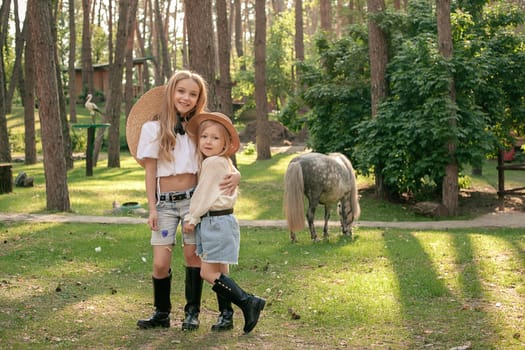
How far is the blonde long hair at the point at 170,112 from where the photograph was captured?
5676 millimetres

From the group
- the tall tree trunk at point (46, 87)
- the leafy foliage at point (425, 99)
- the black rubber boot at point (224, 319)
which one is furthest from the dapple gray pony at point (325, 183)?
the tall tree trunk at point (46, 87)

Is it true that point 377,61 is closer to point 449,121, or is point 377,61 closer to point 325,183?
Answer: point 449,121

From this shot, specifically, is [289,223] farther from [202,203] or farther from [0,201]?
[0,201]

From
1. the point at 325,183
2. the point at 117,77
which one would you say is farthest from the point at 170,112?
the point at 117,77

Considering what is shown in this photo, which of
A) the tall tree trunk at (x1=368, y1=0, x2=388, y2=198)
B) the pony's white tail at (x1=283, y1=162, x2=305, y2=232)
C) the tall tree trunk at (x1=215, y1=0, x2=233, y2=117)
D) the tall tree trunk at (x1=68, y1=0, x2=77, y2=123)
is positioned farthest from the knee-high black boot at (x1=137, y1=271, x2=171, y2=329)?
the tall tree trunk at (x1=68, y1=0, x2=77, y2=123)

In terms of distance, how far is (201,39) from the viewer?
14.4m

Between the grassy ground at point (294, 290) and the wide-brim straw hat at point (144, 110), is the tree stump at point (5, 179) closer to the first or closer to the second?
the grassy ground at point (294, 290)

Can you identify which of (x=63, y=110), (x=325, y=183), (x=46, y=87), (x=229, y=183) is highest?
(x=46, y=87)

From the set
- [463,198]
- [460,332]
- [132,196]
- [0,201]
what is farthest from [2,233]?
[463,198]

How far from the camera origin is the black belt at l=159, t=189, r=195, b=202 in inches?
227

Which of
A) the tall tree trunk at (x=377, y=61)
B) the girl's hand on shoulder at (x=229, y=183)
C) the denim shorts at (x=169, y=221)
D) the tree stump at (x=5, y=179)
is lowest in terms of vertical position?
the tree stump at (x=5, y=179)

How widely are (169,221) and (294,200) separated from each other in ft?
15.7

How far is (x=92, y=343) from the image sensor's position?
5.64m

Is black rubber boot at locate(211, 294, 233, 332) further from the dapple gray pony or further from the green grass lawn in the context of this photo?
the dapple gray pony
